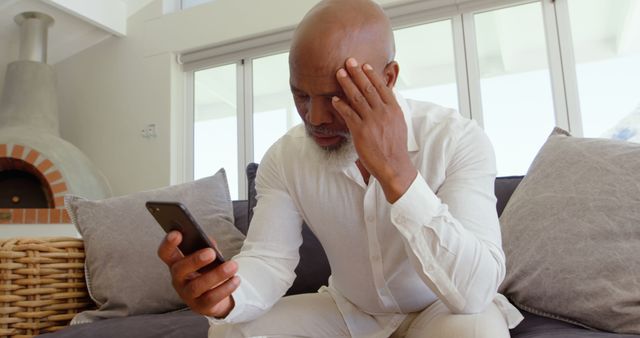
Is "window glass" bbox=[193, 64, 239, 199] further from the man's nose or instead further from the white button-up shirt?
the man's nose

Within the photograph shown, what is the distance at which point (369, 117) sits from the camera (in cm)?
74

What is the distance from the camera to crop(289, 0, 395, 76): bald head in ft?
2.69

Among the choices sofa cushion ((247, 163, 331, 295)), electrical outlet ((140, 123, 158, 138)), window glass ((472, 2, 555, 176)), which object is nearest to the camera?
sofa cushion ((247, 163, 331, 295))

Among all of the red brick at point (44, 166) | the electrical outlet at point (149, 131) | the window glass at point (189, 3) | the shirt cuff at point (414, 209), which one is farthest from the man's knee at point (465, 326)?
the window glass at point (189, 3)

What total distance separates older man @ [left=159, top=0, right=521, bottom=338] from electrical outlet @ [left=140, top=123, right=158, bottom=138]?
2.80 m

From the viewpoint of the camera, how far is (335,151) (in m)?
0.89

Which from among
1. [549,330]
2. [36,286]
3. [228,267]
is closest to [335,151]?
[228,267]

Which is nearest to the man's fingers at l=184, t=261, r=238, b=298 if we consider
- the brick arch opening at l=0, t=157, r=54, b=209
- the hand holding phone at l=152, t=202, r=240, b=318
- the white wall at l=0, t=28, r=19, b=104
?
the hand holding phone at l=152, t=202, r=240, b=318

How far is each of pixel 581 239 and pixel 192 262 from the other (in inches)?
30.8

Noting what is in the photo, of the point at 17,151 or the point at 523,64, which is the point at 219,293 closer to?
the point at 523,64

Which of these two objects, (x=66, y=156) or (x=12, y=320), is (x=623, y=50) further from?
(x=66, y=156)

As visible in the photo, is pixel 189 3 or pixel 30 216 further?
pixel 189 3

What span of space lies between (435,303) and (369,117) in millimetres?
378

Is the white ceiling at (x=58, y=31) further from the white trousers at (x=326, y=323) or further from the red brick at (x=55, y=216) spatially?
the white trousers at (x=326, y=323)
